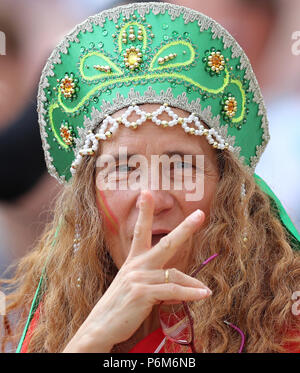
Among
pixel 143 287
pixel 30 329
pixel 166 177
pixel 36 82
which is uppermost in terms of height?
pixel 36 82

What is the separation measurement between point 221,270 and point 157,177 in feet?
1.25

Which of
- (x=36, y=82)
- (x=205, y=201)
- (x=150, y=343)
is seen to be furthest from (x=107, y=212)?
(x=36, y=82)

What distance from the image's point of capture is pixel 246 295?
5.39 feet

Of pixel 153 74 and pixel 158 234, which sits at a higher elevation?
pixel 153 74

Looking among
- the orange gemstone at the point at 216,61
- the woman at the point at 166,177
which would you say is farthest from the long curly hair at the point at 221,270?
the orange gemstone at the point at 216,61

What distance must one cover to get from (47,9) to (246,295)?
180 cm

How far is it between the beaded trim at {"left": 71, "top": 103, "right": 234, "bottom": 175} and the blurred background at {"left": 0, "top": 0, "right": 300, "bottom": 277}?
653 millimetres

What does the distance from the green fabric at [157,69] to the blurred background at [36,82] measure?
617mm

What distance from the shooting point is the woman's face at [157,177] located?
1625 mm

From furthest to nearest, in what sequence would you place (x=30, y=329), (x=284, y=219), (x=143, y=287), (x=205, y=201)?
(x=30, y=329)
(x=284, y=219)
(x=205, y=201)
(x=143, y=287)

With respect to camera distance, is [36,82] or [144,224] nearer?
[144,224]

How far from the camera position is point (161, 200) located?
1.60 meters

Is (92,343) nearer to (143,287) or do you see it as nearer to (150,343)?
(143,287)

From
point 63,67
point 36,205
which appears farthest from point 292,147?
point 36,205
